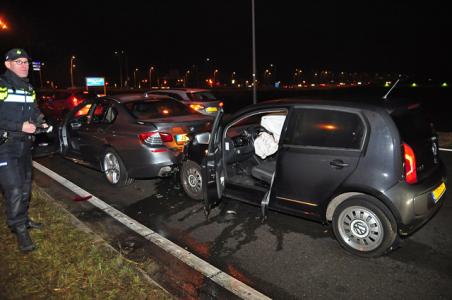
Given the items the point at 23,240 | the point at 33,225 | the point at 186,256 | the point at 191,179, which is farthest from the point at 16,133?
the point at 191,179

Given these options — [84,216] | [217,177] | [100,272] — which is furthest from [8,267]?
[217,177]

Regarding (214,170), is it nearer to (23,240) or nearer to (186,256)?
(186,256)

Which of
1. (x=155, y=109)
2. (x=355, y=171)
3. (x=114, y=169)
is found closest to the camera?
(x=355, y=171)

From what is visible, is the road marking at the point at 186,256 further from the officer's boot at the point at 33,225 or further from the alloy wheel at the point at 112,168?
the officer's boot at the point at 33,225

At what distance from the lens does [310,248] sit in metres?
4.36

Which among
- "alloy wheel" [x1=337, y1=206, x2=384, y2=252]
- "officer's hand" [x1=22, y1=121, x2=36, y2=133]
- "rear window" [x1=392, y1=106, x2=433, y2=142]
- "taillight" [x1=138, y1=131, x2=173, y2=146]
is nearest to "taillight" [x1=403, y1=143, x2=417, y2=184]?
"rear window" [x1=392, y1=106, x2=433, y2=142]

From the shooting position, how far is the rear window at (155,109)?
22.4 feet

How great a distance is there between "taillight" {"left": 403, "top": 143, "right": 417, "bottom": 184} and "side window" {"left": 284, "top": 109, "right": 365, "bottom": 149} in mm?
451

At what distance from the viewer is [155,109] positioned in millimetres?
7066

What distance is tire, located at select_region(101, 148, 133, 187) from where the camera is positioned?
22.0 ft

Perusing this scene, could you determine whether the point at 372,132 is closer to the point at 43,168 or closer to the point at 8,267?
the point at 8,267

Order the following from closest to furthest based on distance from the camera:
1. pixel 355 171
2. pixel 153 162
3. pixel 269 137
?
1. pixel 355 171
2. pixel 269 137
3. pixel 153 162

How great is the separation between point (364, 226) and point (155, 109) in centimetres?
443

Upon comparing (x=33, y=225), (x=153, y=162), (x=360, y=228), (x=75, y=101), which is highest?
(x=75, y=101)
